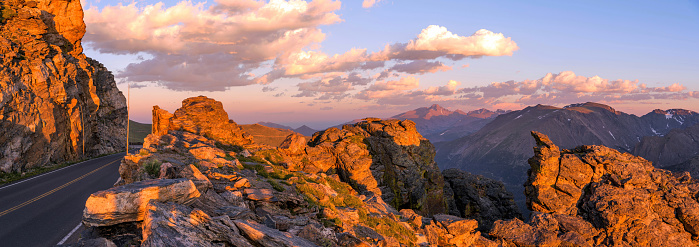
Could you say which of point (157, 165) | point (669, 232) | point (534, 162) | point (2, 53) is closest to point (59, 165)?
point (2, 53)

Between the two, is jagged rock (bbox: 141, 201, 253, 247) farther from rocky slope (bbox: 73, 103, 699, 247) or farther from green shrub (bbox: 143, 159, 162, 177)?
green shrub (bbox: 143, 159, 162, 177)

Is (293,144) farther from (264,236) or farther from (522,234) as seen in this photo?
(264,236)

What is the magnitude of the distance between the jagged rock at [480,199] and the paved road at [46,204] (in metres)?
62.1

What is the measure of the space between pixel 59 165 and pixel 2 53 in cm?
1564

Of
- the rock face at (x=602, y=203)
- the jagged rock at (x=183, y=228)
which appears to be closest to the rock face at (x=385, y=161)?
the rock face at (x=602, y=203)

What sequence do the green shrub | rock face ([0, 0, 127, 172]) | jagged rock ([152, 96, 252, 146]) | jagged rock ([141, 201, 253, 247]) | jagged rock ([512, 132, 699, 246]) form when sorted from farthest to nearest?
jagged rock ([152, 96, 252, 146]), jagged rock ([512, 132, 699, 246]), rock face ([0, 0, 127, 172]), the green shrub, jagged rock ([141, 201, 253, 247])

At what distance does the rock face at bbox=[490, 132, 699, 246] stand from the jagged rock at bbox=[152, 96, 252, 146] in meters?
38.9

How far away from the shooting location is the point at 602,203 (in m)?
49.6

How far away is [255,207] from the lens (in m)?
17.7

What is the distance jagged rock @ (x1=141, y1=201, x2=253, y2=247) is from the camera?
9500 millimetres

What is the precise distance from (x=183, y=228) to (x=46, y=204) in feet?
77.2

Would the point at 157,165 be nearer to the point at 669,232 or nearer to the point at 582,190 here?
the point at 582,190

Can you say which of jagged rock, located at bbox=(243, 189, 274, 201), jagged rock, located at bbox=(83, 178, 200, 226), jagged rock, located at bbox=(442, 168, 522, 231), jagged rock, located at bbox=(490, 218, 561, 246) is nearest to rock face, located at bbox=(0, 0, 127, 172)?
jagged rock, located at bbox=(243, 189, 274, 201)

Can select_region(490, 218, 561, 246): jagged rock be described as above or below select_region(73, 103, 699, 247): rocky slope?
below
